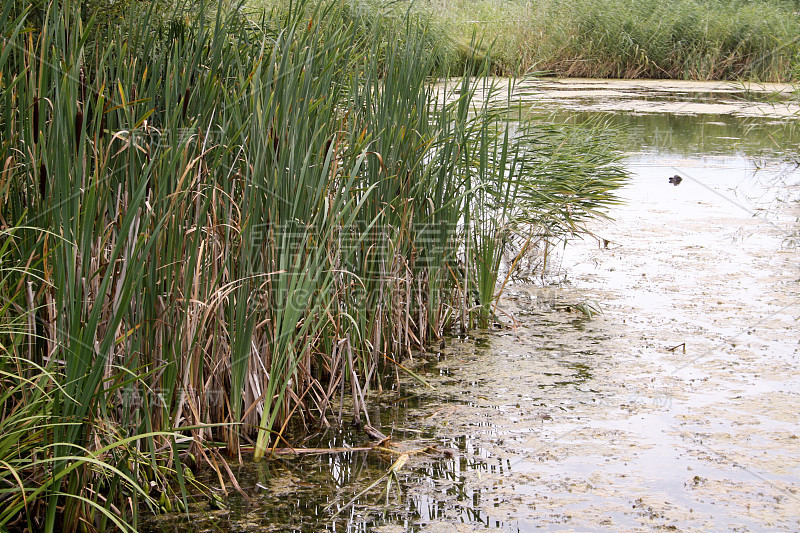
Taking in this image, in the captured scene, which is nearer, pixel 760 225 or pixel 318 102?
pixel 318 102

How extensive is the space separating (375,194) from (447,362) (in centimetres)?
69

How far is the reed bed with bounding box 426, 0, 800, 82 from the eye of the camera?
11000 mm

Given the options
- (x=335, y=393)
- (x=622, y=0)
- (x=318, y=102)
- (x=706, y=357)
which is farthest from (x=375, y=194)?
(x=622, y=0)

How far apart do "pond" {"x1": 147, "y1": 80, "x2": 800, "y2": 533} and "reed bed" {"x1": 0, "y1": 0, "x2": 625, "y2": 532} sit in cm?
18

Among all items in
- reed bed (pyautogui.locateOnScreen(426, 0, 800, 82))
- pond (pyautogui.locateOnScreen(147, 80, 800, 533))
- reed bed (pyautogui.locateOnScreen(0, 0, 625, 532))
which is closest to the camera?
reed bed (pyautogui.locateOnScreen(0, 0, 625, 532))

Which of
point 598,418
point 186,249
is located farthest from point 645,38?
point 186,249

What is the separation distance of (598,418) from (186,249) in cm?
133

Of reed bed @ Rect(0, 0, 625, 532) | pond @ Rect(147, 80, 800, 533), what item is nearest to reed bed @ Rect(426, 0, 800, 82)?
pond @ Rect(147, 80, 800, 533)

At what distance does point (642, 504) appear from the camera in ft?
6.58

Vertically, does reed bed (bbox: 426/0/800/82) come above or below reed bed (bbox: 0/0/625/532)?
above

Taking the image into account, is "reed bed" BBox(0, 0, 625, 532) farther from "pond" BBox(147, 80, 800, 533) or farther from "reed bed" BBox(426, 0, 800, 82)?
"reed bed" BBox(426, 0, 800, 82)

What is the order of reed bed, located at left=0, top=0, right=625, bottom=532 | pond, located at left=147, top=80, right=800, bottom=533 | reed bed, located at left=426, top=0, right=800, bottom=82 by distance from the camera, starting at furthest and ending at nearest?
reed bed, located at left=426, top=0, right=800, bottom=82 < pond, located at left=147, top=80, right=800, bottom=533 < reed bed, located at left=0, top=0, right=625, bottom=532

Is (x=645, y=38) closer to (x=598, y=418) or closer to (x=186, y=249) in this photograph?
(x=598, y=418)

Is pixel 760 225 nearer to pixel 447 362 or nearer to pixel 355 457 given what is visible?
pixel 447 362
